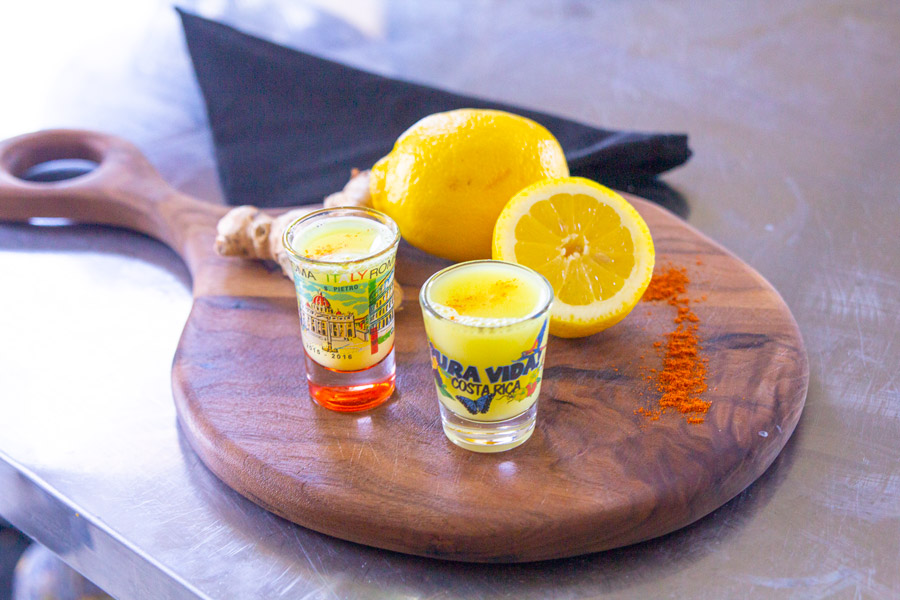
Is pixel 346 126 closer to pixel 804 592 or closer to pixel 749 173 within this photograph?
pixel 749 173

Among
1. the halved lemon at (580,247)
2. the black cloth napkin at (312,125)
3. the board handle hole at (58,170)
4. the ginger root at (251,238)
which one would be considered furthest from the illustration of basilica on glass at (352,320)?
the board handle hole at (58,170)

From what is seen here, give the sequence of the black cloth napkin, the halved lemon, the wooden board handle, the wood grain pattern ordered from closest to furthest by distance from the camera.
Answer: the wood grain pattern, the halved lemon, the wooden board handle, the black cloth napkin

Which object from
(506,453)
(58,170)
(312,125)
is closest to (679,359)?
(506,453)

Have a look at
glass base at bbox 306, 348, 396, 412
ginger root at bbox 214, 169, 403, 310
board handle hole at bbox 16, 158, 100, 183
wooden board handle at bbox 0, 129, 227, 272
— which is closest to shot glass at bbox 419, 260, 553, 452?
glass base at bbox 306, 348, 396, 412

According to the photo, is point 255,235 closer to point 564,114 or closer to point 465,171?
point 465,171

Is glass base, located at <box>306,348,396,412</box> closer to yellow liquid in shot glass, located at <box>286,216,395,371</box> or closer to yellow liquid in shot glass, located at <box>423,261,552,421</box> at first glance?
yellow liquid in shot glass, located at <box>286,216,395,371</box>

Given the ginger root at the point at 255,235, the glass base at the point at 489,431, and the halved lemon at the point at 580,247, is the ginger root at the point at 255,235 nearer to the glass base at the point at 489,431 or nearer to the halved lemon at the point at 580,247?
the halved lemon at the point at 580,247

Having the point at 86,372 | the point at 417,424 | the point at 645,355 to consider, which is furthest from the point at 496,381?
the point at 86,372

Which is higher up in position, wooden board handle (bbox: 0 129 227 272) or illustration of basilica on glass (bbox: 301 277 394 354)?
illustration of basilica on glass (bbox: 301 277 394 354)
